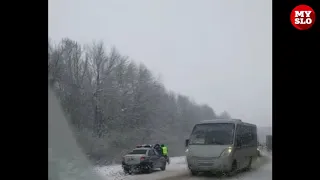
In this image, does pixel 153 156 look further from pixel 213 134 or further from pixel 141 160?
pixel 213 134

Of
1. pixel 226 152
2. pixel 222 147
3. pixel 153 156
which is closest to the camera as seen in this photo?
pixel 153 156

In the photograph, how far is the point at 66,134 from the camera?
5.25 meters

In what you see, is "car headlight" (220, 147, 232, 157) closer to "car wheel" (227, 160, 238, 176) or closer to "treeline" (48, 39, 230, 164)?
"car wheel" (227, 160, 238, 176)

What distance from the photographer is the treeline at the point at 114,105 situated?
516cm

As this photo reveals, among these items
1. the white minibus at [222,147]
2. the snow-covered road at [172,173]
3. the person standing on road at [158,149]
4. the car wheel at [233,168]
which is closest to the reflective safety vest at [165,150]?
the person standing on road at [158,149]

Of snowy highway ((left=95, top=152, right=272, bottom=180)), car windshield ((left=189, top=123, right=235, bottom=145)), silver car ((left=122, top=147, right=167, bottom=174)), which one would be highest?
car windshield ((left=189, top=123, right=235, bottom=145))

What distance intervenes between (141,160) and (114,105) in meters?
0.83

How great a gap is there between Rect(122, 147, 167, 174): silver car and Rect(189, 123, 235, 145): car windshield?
1.67ft

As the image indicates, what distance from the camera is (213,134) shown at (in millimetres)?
5332

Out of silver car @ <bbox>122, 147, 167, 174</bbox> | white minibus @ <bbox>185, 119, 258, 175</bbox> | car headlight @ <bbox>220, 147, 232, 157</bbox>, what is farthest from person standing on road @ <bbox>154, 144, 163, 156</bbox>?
car headlight @ <bbox>220, 147, 232, 157</bbox>

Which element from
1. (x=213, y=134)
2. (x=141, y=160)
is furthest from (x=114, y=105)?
(x=213, y=134)

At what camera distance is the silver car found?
201 inches
